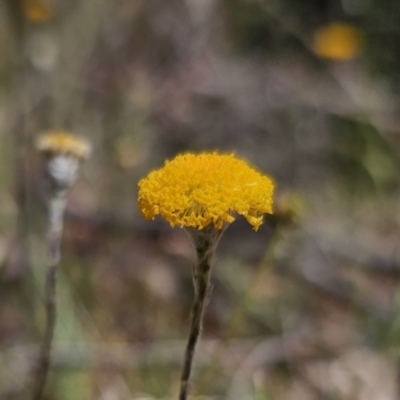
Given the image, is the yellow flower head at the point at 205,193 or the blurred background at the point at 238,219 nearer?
the yellow flower head at the point at 205,193

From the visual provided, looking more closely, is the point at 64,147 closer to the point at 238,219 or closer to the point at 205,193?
the point at 205,193

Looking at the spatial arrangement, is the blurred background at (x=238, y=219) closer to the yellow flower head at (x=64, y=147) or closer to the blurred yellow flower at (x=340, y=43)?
the blurred yellow flower at (x=340, y=43)

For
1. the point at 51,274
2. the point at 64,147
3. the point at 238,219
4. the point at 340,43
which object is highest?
the point at 340,43

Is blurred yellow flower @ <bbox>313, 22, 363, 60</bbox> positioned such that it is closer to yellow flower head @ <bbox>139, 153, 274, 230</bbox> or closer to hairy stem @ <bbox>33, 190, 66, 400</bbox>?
hairy stem @ <bbox>33, 190, 66, 400</bbox>

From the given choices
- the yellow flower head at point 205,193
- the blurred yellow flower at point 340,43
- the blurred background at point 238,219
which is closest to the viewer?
the yellow flower head at point 205,193

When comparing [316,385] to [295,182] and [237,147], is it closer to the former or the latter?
[295,182]

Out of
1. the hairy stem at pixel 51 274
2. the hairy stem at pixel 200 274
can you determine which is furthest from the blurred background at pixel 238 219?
the hairy stem at pixel 200 274

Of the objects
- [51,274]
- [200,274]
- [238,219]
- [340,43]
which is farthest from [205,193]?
[340,43]
